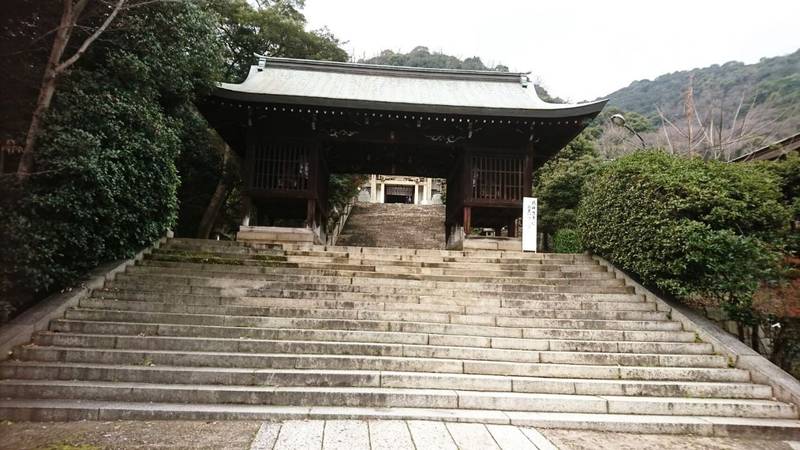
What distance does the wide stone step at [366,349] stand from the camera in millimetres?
4895

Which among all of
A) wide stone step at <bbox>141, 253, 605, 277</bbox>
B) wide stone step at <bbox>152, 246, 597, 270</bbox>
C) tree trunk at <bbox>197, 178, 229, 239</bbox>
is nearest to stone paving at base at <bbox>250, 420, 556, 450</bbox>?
wide stone step at <bbox>141, 253, 605, 277</bbox>

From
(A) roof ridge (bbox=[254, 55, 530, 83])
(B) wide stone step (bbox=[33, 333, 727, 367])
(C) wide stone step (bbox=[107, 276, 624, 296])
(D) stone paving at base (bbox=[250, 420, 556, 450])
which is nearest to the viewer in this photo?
(D) stone paving at base (bbox=[250, 420, 556, 450])

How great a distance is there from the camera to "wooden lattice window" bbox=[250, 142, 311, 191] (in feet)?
34.1

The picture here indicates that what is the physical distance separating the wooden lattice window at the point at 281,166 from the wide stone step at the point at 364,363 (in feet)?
20.3

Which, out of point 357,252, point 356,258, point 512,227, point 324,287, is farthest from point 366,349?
point 512,227

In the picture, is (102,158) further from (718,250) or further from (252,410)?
(718,250)

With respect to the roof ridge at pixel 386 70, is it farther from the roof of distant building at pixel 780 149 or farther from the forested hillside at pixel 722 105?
the forested hillside at pixel 722 105

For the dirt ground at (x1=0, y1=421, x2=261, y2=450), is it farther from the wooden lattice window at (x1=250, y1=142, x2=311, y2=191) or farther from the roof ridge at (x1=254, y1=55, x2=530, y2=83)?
the roof ridge at (x1=254, y1=55, x2=530, y2=83)

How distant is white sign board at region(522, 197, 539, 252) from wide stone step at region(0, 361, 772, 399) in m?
4.92

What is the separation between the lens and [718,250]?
18.9 ft

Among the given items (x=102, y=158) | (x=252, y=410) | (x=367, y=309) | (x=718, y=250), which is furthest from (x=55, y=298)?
(x=718, y=250)

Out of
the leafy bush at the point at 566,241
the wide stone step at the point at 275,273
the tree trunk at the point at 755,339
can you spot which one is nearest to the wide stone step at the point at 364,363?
the tree trunk at the point at 755,339

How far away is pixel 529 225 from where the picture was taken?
959cm

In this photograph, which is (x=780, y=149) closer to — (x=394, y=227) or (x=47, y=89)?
(x=394, y=227)
